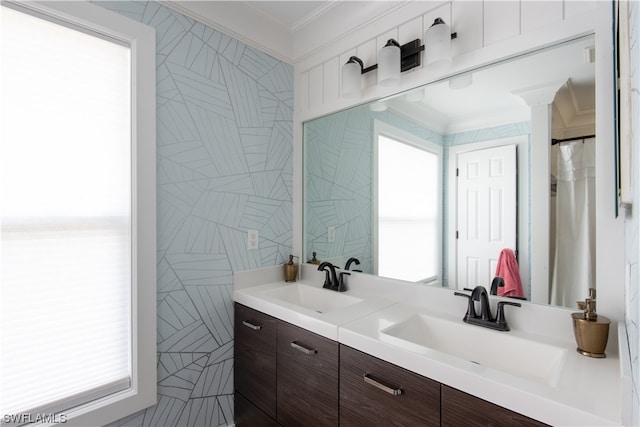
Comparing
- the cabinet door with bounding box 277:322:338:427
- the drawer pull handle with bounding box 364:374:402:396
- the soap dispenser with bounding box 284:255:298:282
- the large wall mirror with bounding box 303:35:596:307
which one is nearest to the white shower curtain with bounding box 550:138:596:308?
the large wall mirror with bounding box 303:35:596:307

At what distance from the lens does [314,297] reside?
1840 mm

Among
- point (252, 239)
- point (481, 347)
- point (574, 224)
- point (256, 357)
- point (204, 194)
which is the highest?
point (204, 194)

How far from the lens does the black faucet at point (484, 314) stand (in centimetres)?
117

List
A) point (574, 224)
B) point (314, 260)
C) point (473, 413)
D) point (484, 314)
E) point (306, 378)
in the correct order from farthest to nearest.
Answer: point (314, 260), point (306, 378), point (484, 314), point (574, 224), point (473, 413)

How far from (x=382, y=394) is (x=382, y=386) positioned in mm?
46

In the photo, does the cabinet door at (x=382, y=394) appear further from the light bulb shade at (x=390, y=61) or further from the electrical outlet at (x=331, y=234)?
the light bulb shade at (x=390, y=61)

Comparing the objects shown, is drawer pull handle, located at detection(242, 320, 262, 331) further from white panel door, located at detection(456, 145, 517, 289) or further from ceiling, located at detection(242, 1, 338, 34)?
ceiling, located at detection(242, 1, 338, 34)

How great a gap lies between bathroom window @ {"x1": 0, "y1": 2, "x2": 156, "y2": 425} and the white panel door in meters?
1.44

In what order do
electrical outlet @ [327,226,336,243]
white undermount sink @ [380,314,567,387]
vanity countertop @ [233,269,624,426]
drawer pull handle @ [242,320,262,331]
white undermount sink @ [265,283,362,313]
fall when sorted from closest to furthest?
vanity countertop @ [233,269,624,426], white undermount sink @ [380,314,567,387], drawer pull handle @ [242,320,262,331], white undermount sink @ [265,283,362,313], electrical outlet @ [327,226,336,243]

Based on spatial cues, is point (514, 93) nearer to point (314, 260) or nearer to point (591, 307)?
point (591, 307)

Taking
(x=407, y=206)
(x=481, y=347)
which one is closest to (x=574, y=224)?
(x=481, y=347)

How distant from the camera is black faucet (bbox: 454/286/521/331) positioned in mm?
1166

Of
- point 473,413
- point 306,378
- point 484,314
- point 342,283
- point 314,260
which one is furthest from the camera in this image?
point 314,260

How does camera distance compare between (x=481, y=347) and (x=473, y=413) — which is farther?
(x=481, y=347)
